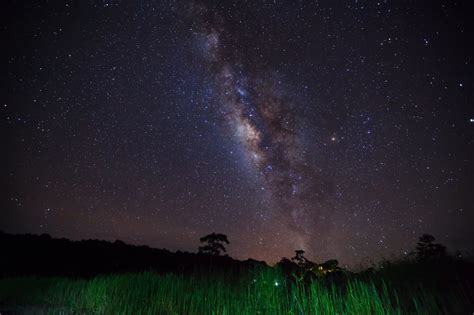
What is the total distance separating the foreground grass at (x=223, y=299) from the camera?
3.14 m

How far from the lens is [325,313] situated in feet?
10.3

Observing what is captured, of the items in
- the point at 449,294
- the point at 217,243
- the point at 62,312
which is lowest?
the point at 62,312

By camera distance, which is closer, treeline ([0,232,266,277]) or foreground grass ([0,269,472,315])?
foreground grass ([0,269,472,315])

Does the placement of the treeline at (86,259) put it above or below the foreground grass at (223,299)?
above

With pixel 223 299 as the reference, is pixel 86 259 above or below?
above

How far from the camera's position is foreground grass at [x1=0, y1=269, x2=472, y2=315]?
3139 millimetres

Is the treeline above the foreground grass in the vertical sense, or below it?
above

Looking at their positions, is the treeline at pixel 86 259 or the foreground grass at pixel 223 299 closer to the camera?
the foreground grass at pixel 223 299

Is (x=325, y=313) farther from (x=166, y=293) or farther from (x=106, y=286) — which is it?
(x=106, y=286)

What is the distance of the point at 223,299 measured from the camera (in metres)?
3.67

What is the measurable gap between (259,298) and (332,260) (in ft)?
9.10

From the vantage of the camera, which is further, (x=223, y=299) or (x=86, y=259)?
(x=86, y=259)

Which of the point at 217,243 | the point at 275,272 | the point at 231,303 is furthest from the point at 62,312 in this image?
the point at 217,243

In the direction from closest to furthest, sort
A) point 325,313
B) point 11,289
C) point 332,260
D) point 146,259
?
point 325,313, point 11,289, point 332,260, point 146,259
